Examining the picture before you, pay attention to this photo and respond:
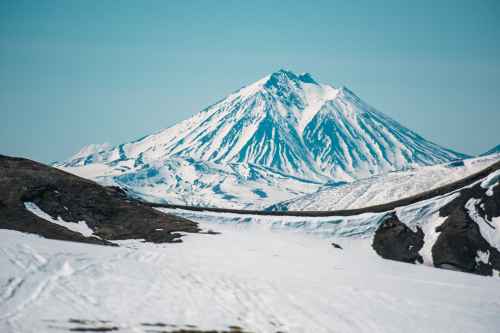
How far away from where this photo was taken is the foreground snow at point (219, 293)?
23812mm

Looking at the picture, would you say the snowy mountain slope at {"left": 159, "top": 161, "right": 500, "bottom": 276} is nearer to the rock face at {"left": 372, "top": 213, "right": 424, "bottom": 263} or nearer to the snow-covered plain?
the rock face at {"left": 372, "top": 213, "right": 424, "bottom": 263}

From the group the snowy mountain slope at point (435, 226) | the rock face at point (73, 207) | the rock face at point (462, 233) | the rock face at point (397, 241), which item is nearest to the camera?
the rock face at point (462, 233)

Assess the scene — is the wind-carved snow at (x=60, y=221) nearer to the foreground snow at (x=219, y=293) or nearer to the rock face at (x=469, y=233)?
the foreground snow at (x=219, y=293)

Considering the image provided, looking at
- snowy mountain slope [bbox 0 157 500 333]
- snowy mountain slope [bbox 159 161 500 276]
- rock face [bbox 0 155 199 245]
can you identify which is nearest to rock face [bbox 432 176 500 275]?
snowy mountain slope [bbox 159 161 500 276]

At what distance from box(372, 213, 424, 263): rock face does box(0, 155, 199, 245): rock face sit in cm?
2369

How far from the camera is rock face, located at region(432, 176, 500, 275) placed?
164 ft

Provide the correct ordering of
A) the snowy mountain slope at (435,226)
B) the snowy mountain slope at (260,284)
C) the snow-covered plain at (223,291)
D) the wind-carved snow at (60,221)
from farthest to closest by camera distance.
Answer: the wind-carved snow at (60,221)
the snowy mountain slope at (435,226)
the snowy mountain slope at (260,284)
the snow-covered plain at (223,291)

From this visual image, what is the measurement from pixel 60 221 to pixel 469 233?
46.6 metres

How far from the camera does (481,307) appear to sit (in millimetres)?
34188

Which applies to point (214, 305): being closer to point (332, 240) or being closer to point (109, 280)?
point (109, 280)

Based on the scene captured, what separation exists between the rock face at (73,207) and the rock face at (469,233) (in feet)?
98.8

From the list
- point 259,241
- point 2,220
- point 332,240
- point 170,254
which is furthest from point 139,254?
point 332,240

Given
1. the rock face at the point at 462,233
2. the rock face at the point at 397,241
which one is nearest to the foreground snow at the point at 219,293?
the rock face at the point at 462,233

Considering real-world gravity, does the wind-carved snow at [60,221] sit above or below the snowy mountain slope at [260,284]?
below
